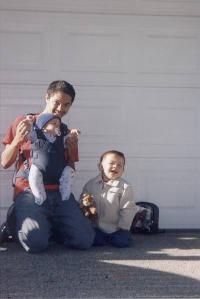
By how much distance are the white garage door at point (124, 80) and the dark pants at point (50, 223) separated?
0.91 meters

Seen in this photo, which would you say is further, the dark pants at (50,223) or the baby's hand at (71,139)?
the baby's hand at (71,139)

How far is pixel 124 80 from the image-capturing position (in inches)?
283

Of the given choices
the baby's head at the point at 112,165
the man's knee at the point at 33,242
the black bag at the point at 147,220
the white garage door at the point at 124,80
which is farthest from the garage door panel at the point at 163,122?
the man's knee at the point at 33,242

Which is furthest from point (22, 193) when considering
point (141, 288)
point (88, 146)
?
point (141, 288)

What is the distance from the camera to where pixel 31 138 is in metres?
6.22

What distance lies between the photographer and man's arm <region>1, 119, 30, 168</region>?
598 centimetres

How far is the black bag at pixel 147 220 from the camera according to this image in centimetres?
692

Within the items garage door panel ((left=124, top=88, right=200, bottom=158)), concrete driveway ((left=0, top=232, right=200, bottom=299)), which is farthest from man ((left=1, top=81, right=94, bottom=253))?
garage door panel ((left=124, top=88, right=200, bottom=158))

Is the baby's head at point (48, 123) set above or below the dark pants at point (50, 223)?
above

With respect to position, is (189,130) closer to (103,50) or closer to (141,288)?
(103,50)

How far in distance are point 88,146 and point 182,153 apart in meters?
0.94

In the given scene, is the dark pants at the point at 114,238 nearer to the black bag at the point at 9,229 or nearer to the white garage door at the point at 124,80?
the black bag at the point at 9,229

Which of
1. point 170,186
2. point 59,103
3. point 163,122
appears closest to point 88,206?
point 59,103

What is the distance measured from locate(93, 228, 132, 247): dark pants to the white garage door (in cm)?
91
